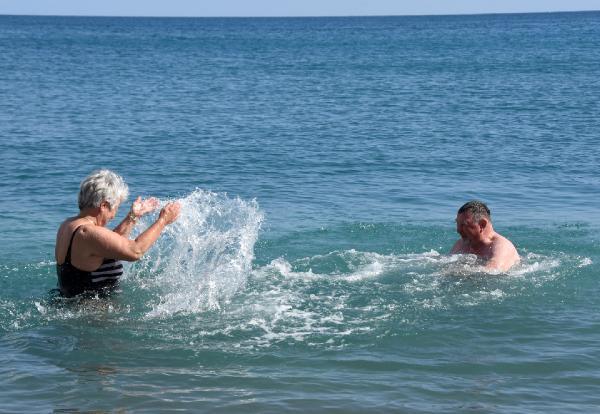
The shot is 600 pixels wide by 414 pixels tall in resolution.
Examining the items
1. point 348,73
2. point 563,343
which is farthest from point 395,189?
point 348,73

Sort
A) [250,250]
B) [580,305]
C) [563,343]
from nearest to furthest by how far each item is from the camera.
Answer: [563,343] → [580,305] → [250,250]

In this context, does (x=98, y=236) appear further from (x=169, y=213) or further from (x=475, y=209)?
(x=475, y=209)

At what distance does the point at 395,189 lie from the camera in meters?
17.8

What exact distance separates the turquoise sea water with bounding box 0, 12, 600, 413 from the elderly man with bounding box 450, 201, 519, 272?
18 cm

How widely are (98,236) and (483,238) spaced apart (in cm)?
466

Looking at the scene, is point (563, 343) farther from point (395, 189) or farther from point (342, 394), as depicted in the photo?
point (395, 189)

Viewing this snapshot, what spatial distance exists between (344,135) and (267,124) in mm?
3229

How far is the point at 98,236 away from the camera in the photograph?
8180mm

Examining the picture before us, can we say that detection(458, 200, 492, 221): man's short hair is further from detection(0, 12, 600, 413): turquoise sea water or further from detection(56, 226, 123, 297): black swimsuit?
detection(56, 226, 123, 297): black swimsuit

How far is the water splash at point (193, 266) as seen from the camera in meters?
10.0

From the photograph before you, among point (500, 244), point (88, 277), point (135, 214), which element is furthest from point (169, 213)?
point (500, 244)

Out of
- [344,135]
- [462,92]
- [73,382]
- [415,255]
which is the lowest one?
[73,382]

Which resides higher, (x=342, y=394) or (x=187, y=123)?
(x=187, y=123)

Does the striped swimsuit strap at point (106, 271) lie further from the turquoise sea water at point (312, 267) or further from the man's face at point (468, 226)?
the man's face at point (468, 226)
